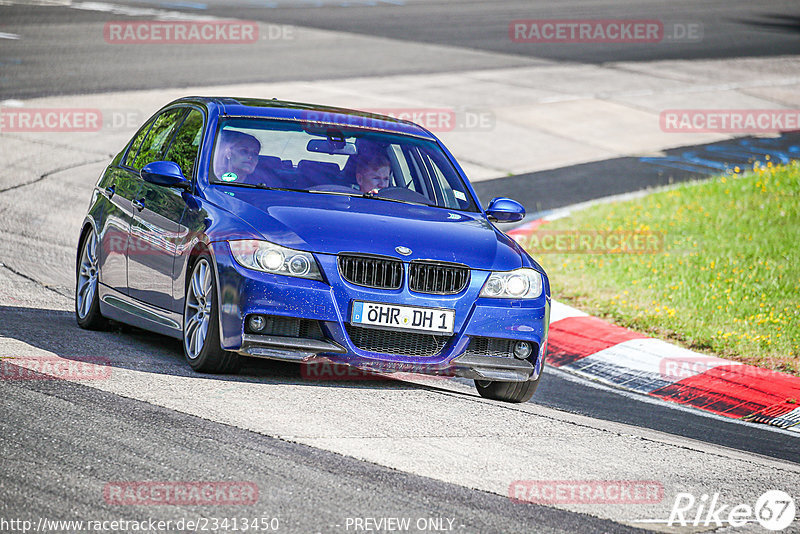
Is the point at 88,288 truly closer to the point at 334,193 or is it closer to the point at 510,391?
the point at 334,193

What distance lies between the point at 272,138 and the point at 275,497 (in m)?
3.87

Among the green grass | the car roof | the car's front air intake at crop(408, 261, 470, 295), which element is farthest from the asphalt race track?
the green grass

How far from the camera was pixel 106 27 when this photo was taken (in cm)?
2716

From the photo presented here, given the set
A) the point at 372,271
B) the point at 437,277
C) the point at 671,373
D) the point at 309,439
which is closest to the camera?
the point at 309,439

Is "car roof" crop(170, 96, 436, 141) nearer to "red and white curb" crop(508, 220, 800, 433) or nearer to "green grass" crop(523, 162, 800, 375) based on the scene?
"red and white curb" crop(508, 220, 800, 433)

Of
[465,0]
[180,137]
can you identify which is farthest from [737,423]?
[465,0]

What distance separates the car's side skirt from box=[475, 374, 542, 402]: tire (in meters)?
1.90

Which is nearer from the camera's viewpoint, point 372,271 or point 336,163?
point 372,271

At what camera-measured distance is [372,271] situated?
6.88 metres

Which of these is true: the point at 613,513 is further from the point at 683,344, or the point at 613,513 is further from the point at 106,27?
the point at 106,27

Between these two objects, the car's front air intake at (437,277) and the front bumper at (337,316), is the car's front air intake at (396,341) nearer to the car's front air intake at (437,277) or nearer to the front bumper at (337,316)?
the front bumper at (337,316)

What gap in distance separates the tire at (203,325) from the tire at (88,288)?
4.53ft

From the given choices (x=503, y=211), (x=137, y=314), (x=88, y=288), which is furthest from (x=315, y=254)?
(x=88, y=288)

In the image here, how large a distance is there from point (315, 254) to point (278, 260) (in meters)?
0.20
